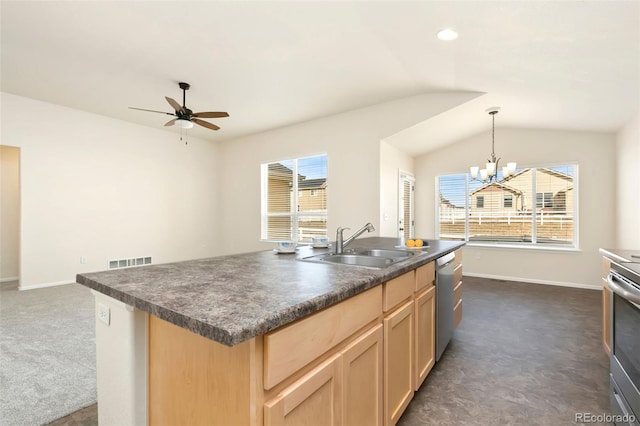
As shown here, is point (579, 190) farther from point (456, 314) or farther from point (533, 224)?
point (456, 314)

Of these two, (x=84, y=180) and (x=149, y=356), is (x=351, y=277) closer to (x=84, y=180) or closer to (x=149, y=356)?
(x=149, y=356)

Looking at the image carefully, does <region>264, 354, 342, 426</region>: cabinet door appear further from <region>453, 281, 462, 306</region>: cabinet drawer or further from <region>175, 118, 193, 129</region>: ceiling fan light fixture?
<region>175, 118, 193, 129</region>: ceiling fan light fixture

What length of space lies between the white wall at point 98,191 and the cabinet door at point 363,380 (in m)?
5.80

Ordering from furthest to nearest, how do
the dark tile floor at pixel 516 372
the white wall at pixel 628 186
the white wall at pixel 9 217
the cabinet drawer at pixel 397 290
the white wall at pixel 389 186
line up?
1. the white wall at pixel 9 217
2. the white wall at pixel 389 186
3. the white wall at pixel 628 186
4. the dark tile floor at pixel 516 372
5. the cabinet drawer at pixel 397 290

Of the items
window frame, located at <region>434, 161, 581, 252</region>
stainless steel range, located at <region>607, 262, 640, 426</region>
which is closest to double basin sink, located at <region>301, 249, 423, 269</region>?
stainless steel range, located at <region>607, 262, 640, 426</region>

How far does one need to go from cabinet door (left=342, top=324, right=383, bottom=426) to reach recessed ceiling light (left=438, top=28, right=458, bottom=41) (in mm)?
2565

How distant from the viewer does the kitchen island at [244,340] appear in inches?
33.1

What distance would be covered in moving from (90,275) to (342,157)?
14.6 feet

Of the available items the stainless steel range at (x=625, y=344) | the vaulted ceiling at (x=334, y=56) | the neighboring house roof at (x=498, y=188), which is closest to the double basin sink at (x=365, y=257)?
the stainless steel range at (x=625, y=344)

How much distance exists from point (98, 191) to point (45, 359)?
386cm

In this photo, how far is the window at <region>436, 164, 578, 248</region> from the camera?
521cm

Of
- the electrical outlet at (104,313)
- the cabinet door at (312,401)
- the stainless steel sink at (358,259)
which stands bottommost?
the cabinet door at (312,401)

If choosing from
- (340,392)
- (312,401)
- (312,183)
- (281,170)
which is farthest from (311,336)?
(281,170)

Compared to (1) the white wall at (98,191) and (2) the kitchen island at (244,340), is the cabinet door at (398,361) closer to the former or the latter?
(2) the kitchen island at (244,340)
